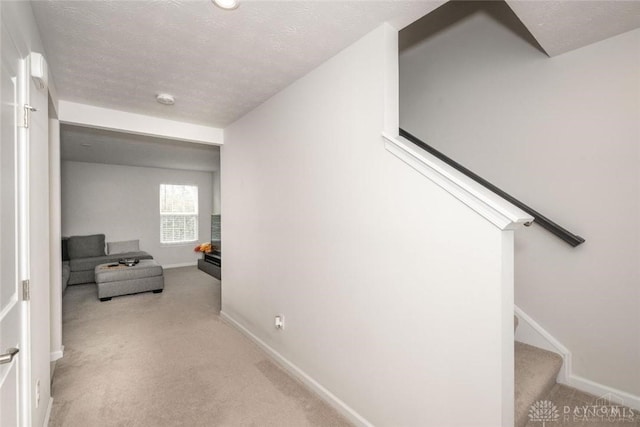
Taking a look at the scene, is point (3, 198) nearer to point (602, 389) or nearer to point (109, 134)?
point (602, 389)

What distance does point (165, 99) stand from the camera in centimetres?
282

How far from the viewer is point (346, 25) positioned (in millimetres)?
1744

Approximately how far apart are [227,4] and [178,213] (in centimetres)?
696

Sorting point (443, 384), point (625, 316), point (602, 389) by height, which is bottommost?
point (602, 389)

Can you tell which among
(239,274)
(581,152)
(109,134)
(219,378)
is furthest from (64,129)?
(581,152)

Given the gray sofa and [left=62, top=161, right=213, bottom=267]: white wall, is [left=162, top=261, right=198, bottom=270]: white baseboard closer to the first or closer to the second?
[left=62, top=161, right=213, bottom=267]: white wall

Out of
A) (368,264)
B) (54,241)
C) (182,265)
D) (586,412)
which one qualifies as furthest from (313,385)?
(182,265)

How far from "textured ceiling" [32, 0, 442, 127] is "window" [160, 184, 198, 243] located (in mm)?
4930

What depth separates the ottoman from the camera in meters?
4.65

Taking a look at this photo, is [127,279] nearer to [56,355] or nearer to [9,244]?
[56,355]

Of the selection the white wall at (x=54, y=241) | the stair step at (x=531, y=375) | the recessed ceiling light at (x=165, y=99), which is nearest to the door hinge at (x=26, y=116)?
the recessed ceiling light at (x=165, y=99)

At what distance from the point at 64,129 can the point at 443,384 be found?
5.07 m

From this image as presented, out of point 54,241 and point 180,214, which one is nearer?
point 54,241

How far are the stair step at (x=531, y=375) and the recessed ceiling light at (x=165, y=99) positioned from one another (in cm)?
347
